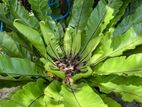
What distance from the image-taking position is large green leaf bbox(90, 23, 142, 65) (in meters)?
2.33

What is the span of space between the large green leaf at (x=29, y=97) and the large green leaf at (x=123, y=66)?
0.41 meters

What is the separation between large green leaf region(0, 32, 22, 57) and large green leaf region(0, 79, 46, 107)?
27 cm

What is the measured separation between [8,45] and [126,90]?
84cm

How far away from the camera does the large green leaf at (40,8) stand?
8.18 feet

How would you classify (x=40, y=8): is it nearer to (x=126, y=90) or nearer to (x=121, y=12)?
(x=121, y=12)

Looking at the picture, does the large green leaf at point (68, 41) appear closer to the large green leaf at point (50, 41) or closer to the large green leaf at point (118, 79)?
the large green leaf at point (50, 41)

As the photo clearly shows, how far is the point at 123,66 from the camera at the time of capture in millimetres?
2227

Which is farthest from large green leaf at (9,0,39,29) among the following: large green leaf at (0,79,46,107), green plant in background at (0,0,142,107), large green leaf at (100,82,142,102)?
large green leaf at (100,82,142,102)

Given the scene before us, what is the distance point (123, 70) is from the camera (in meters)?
2.22

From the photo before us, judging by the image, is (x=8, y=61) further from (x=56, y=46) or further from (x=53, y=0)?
(x=53, y=0)

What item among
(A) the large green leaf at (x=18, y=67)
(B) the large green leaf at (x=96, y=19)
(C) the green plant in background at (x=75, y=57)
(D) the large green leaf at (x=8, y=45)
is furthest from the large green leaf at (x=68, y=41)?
(D) the large green leaf at (x=8, y=45)

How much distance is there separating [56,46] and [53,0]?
950 mm

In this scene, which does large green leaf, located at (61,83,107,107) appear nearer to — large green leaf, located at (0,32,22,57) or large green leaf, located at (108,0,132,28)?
large green leaf, located at (0,32,22,57)

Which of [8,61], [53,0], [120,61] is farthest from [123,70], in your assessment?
[53,0]
